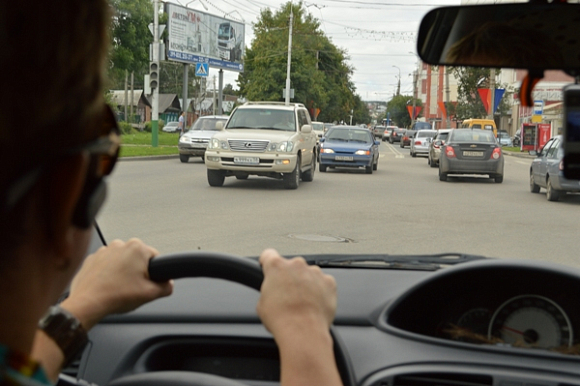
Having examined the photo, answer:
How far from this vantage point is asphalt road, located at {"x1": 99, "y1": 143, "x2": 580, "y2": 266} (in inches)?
313

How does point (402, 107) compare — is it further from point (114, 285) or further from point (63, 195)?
point (63, 195)

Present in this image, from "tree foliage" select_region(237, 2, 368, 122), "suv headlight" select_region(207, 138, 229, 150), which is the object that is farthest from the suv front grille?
"tree foliage" select_region(237, 2, 368, 122)

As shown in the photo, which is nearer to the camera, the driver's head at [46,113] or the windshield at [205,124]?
the driver's head at [46,113]

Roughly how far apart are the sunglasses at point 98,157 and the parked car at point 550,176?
41.0 ft

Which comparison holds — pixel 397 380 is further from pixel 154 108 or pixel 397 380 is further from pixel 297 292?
pixel 154 108

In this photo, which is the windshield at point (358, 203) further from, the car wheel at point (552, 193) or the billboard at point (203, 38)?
the billboard at point (203, 38)

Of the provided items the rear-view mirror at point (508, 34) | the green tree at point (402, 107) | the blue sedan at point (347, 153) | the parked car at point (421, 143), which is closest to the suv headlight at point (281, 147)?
the blue sedan at point (347, 153)

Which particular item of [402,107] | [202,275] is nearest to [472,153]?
[202,275]

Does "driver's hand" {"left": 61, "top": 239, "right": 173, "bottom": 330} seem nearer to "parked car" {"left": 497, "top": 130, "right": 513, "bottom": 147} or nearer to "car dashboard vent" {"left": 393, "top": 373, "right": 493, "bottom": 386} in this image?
"car dashboard vent" {"left": 393, "top": 373, "right": 493, "bottom": 386}

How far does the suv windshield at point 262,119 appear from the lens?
54.7 ft

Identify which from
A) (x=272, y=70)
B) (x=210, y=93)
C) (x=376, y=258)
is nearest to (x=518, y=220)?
(x=376, y=258)

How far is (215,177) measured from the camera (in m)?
15.7

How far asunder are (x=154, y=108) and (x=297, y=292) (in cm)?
3239

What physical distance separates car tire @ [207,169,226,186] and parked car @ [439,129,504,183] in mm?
6891
